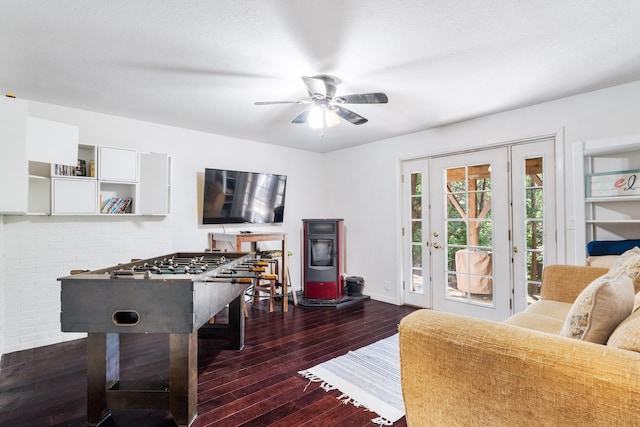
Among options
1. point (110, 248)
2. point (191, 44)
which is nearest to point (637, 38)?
A: point (191, 44)

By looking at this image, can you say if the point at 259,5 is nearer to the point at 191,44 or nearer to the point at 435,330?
the point at 191,44

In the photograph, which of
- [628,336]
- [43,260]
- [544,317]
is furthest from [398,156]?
[43,260]

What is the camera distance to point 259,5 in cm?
167

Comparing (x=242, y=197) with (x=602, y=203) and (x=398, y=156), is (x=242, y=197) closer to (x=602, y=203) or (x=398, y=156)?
(x=398, y=156)

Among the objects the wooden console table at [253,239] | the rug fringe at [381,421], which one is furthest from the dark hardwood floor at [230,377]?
the wooden console table at [253,239]

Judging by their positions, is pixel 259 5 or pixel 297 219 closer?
pixel 259 5

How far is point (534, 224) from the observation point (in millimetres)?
3252

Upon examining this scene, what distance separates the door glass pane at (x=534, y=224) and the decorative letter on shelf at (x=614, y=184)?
A: 0.54 meters

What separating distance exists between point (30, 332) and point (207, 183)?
2211 millimetres

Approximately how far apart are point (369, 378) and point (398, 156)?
115 inches

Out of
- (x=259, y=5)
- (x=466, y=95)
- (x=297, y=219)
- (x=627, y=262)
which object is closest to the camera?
(x=259, y=5)

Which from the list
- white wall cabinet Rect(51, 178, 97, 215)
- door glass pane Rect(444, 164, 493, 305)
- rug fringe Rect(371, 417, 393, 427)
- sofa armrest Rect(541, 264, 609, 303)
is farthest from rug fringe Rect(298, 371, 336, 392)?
white wall cabinet Rect(51, 178, 97, 215)

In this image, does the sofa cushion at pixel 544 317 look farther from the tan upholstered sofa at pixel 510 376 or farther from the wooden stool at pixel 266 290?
the wooden stool at pixel 266 290

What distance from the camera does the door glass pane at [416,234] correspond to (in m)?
4.22
